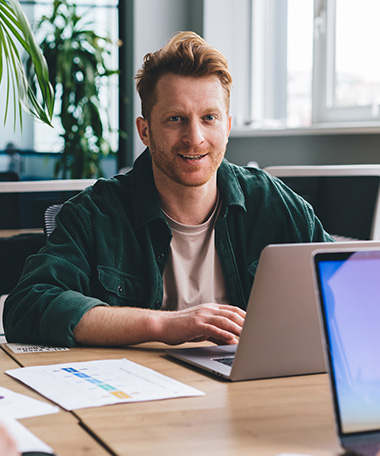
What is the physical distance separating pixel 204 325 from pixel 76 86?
3.98m

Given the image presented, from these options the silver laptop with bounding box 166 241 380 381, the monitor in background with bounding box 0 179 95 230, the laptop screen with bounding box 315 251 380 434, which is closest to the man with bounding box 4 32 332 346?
the monitor in background with bounding box 0 179 95 230

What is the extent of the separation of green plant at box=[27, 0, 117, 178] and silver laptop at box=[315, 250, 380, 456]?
13.9ft

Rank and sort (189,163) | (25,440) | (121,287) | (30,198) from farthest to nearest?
1. (30,198)
2. (189,163)
3. (121,287)
4. (25,440)

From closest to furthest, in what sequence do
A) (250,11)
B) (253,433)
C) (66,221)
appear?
(253,433) → (66,221) → (250,11)

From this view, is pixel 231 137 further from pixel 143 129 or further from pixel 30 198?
pixel 143 129

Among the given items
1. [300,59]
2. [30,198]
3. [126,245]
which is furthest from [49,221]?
[300,59]

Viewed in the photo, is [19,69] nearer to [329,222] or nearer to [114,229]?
[114,229]

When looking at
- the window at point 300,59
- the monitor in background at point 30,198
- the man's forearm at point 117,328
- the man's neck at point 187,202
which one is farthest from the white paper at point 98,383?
the window at point 300,59

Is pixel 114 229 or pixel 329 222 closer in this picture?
pixel 114 229

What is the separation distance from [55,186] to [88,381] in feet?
3.26

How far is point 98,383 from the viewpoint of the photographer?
3.82 feet

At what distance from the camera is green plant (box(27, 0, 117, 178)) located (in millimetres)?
5070

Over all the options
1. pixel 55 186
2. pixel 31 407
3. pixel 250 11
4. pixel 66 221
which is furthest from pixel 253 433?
pixel 250 11

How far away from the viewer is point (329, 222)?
270cm
